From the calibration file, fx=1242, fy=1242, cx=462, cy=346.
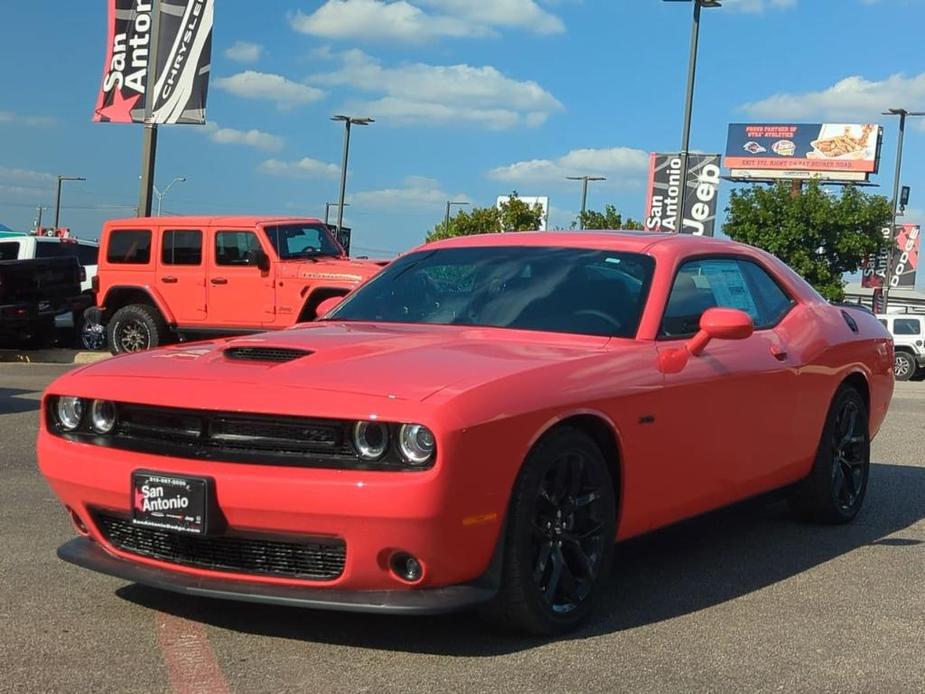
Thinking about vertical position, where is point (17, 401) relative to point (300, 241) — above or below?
below

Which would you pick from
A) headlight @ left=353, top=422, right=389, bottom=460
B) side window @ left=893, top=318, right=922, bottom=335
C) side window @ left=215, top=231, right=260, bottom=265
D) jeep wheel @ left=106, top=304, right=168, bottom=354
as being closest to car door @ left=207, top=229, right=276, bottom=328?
side window @ left=215, top=231, right=260, bottom=265

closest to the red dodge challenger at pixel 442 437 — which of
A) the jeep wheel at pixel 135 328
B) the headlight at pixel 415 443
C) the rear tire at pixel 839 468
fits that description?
the headlight at pixel 415 443

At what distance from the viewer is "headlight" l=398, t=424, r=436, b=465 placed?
3.76m

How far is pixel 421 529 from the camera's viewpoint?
3732 millimetres

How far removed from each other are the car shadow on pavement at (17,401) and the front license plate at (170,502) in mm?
7211

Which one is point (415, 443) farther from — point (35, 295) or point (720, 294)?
point (35, 295)

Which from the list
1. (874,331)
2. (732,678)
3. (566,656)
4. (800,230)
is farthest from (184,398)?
(800,230)

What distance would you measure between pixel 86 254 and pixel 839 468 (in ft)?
60.6

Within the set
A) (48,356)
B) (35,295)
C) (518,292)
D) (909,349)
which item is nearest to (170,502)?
(518,292)

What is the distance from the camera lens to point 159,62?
20.5m

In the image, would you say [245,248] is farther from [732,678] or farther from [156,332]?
[732,678]

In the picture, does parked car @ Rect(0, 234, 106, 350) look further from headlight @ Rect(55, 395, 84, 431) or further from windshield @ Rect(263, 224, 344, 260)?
headlight @ Rect(55, 395, 84, 431)

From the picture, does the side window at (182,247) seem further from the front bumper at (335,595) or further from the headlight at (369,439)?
the headlight at (369,439)

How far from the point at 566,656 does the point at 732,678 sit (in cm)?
53
